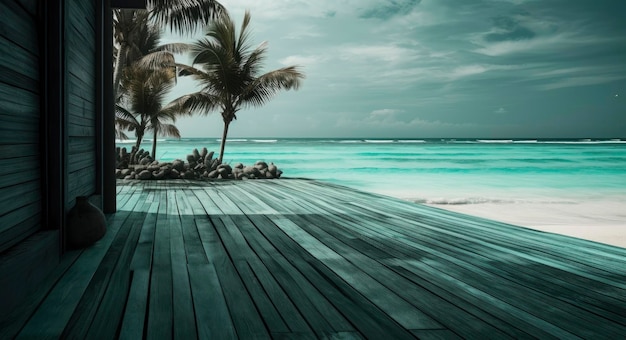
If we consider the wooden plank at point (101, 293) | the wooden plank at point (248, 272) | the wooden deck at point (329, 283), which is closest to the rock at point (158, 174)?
the wooden deck at point (329, 283)

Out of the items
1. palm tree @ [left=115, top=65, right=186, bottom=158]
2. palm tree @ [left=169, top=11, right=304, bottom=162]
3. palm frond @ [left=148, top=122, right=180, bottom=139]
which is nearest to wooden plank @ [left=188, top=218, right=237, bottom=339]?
palm tree @ [left=169, top=11, right=304, bottom=162]

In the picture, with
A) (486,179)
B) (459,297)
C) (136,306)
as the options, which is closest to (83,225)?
(136,306)

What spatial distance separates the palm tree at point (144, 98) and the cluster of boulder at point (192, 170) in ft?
7.56

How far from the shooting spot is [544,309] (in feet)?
5.71

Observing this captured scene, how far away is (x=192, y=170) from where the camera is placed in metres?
8.45

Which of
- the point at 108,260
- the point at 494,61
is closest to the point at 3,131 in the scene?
the point at 108,260

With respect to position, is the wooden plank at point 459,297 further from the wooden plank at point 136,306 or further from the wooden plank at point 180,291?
the wooden plank at point 136,306

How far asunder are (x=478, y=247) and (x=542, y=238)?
2.28ft

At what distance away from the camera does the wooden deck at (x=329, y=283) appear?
1522 millimetres

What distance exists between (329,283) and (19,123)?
56.0 inches

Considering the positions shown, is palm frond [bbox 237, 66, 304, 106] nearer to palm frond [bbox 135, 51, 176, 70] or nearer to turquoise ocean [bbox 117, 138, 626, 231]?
palm frond [bbox 135, 51, 176, 70]

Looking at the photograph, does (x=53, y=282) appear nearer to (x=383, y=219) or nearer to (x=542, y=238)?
(x=383, y=219)

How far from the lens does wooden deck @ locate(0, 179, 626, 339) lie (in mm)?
1522

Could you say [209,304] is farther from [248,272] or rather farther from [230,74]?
[230,74]
